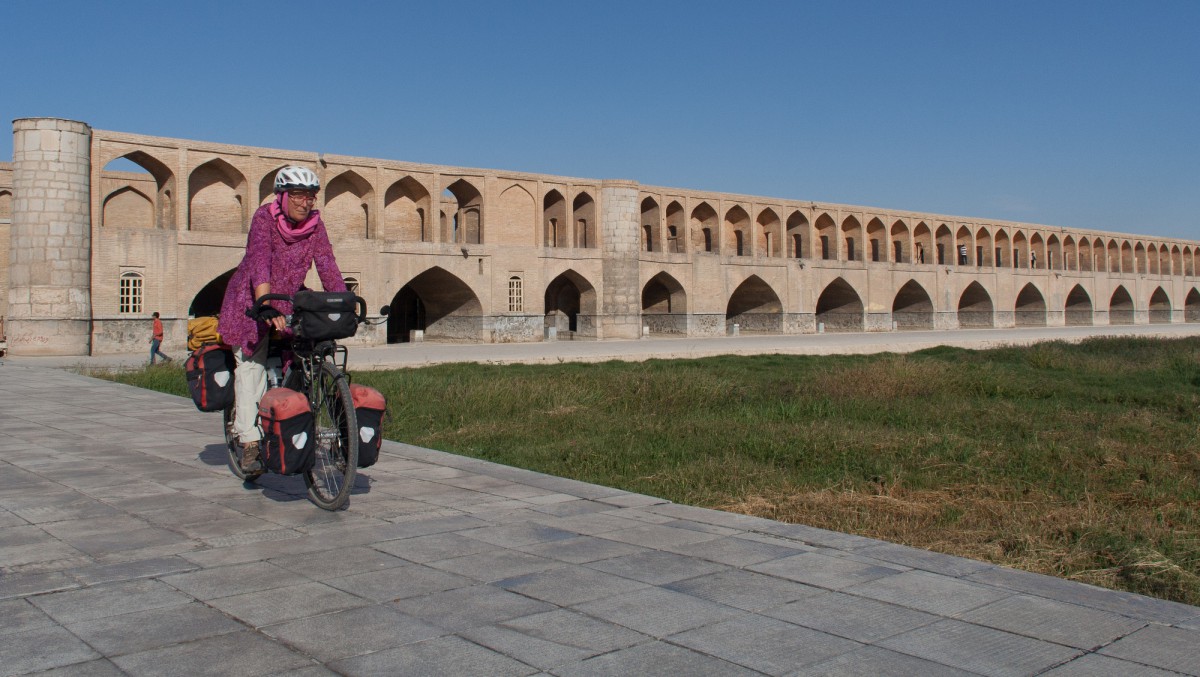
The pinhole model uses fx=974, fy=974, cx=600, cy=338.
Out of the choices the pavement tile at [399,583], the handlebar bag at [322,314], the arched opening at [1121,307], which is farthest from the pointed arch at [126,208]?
the arched opening at [1121,307]

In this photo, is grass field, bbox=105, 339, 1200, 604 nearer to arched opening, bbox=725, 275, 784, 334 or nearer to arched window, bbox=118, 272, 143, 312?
arched window, bbox=118, 272, 143, 312

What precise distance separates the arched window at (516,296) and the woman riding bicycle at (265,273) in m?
24.8

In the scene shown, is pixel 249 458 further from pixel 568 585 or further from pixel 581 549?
pixel 568 585

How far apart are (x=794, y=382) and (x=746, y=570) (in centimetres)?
911

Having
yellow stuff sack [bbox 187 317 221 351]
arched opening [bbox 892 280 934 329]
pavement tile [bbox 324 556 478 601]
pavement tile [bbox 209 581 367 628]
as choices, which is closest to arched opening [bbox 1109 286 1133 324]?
arched opening [bbox 892 280 934 329]

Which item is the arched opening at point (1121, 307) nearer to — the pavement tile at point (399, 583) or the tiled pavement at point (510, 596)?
the tiled pavement at point (510, 596)

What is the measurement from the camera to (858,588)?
300cm

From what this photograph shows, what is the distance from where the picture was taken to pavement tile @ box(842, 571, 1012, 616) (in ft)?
9.22

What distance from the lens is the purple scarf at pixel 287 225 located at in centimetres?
452

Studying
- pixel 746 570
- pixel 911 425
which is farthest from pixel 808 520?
pixel 911 425

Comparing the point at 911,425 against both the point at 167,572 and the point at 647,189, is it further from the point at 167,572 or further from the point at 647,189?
the point at 647,189

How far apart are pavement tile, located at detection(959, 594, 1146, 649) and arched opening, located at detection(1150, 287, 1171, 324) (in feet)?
188

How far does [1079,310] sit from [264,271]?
5070 centimetres

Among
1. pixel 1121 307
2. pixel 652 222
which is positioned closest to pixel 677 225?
pixel 652 222
